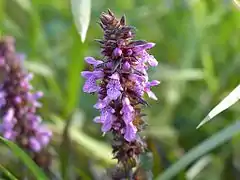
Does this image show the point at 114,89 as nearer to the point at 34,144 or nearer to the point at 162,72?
the point at 34,144

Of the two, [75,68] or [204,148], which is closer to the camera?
[204,148]

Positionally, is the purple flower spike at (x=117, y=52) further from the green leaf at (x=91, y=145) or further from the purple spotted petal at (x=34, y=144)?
the green leaf at (x=91, y=145)

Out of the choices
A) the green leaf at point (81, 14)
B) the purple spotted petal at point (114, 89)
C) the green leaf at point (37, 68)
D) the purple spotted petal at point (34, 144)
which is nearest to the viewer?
the purple spotted petal at point (114, 89)

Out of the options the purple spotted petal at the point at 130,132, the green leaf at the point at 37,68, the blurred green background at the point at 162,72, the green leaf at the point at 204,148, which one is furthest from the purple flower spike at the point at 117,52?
the green leaf at the point at 37,68

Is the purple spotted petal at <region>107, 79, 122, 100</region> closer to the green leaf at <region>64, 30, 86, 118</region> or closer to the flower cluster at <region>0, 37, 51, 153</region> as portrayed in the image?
the flower cluster at <region>0, 37, 51, 153</region>

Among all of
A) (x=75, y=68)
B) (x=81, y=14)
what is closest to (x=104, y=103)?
(x=81, y=14)

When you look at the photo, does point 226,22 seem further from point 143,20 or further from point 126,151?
point 126,151
